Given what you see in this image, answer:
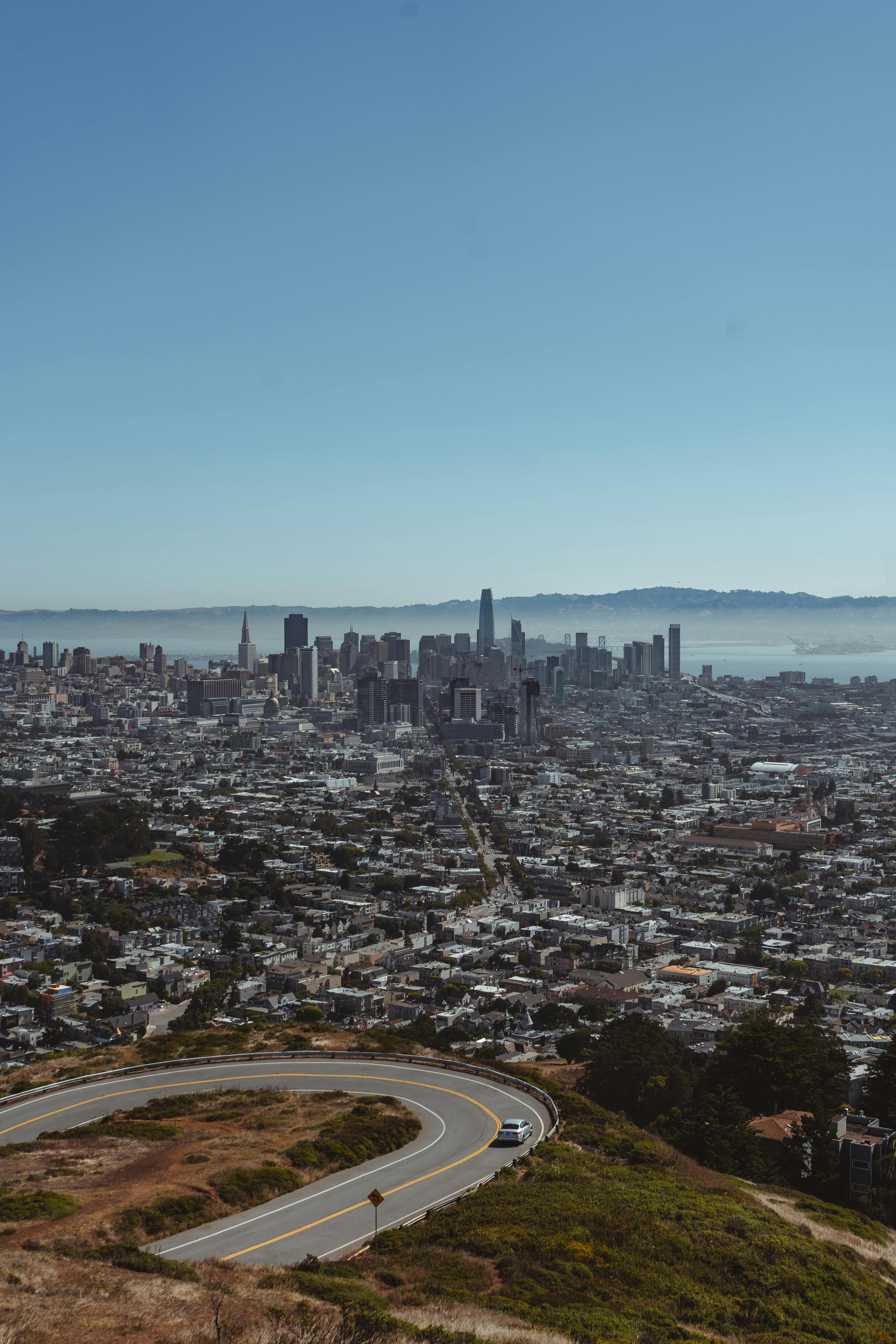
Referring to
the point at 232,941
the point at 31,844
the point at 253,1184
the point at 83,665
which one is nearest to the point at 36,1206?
the point at 253,1184

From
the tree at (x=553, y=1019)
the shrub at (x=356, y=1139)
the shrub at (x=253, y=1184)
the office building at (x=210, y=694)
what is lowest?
the tree at (x=553, y=1019)

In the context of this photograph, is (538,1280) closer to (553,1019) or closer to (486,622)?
(553,1019)

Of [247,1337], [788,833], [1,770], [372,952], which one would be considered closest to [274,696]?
[1,770]

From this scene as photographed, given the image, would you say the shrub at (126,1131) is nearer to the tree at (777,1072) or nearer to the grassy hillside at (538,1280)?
the grassy hillside at (538,1280)

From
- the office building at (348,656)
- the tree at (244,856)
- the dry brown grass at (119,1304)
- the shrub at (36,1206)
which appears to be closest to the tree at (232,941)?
the tree at (244,856)

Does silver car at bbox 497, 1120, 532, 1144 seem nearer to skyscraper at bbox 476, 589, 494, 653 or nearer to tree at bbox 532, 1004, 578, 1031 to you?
tree at bbox 532, 1004, 578, 1031

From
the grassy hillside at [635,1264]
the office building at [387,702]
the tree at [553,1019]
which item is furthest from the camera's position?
the office building at [387,702]

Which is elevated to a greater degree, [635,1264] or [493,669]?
[493,669]

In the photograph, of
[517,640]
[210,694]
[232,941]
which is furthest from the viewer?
[517,640]

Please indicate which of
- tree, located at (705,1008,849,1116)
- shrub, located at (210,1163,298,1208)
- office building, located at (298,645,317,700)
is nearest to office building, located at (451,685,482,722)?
office building, located at (298,645,317,700)
